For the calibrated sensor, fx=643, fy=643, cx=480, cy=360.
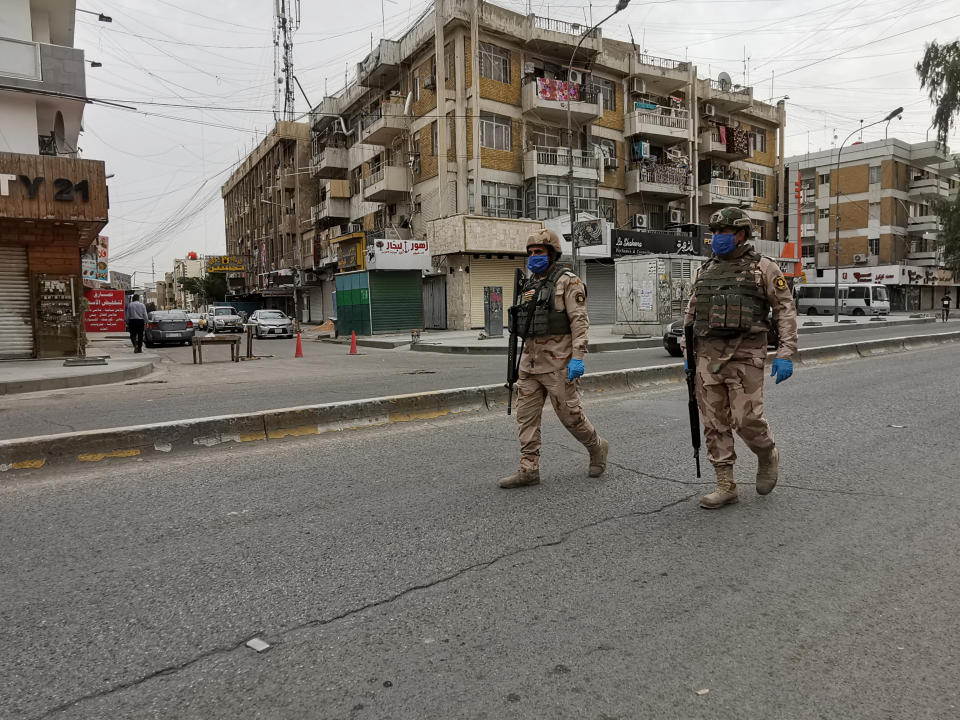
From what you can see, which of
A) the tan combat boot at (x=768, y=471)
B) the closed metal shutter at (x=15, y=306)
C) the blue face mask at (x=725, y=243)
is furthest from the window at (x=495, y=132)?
the tan combat boot at (x=768, y=471)

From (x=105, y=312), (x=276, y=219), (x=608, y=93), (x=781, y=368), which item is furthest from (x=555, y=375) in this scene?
(x=276, y=219)

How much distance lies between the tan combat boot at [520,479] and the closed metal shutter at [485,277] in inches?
944

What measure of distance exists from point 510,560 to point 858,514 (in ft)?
7.22

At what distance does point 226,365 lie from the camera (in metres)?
16.4

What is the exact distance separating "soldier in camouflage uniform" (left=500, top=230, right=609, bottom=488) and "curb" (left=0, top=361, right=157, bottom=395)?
34.3 feet

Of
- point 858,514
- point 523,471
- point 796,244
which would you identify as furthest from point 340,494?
point 796,244

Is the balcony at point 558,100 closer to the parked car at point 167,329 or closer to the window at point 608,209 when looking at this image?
the window at point 608,209

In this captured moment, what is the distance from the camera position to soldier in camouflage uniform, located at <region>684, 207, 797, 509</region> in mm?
4031

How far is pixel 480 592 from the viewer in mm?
2904

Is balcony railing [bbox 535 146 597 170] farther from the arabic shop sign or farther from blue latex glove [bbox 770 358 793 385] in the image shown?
blue latex glove [bbox 770 358 793 385]

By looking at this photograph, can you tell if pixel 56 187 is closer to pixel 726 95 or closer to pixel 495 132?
pixel 495 132

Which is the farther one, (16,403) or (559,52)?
(559,52)

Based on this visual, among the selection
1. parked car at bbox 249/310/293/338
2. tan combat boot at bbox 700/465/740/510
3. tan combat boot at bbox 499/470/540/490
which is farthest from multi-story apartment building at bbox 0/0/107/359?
tan combat boot at bbox 700/465/740/510

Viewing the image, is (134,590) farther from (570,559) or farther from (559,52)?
(559,52)
